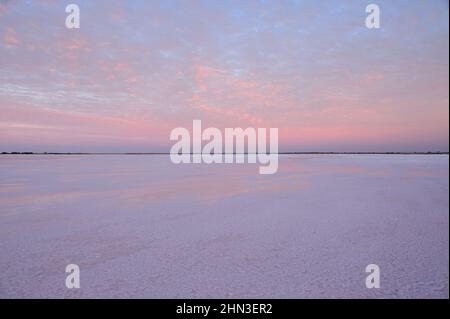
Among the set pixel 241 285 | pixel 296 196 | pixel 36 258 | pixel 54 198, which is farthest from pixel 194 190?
pixel 241 285

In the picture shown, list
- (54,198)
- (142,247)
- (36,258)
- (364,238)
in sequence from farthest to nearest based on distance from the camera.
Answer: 1. (54,198)
2. (364,238)
3. (142,247)
4. (36,258)

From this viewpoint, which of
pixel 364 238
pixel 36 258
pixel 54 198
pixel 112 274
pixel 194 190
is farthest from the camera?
pixel 194 190

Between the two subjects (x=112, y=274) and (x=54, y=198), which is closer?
(x=112, y=274)

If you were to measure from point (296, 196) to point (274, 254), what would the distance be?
410 centimetres

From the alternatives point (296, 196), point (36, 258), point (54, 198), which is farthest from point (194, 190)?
point (36, 258)

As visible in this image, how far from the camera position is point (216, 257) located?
A: 3449 millimetres
